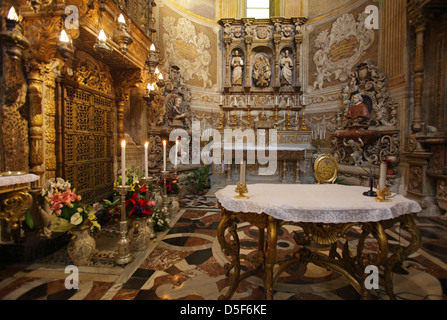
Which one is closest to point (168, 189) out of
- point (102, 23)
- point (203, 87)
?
point (102, 23)

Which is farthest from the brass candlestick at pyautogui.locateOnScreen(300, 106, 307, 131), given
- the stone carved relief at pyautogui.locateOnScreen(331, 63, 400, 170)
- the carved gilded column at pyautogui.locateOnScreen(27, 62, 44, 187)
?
the carved gilded column at pyautogui.locateOnScreen(27, 62, 44, 187)

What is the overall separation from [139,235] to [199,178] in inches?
153

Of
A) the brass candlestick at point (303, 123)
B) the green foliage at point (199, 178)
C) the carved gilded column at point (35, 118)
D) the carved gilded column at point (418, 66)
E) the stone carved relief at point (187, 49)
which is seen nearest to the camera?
the carved gilded column at point (35, 118)

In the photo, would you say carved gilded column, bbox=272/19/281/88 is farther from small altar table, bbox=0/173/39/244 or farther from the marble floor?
small altar table, bbox=0/173/39/244

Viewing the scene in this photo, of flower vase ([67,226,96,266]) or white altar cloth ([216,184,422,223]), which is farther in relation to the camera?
flower vase ([67,226,96,266])

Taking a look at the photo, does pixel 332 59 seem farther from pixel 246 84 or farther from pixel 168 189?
pixel 168 189

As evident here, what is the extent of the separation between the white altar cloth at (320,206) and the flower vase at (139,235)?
1.57 meters

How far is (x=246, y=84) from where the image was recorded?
8648 mm

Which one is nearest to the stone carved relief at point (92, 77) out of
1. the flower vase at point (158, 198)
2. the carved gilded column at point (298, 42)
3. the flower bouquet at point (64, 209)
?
the flower bouquet at point (64, 209)

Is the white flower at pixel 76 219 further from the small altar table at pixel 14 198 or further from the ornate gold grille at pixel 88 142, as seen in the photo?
the ornate gold grille at pixel 88 142

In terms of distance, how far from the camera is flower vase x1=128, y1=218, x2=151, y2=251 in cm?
303

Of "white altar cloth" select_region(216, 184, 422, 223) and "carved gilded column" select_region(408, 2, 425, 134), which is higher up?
"carved gilded column" select_region(408, 2, 425, 134)

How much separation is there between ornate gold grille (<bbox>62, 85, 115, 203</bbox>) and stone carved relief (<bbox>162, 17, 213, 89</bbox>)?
3.28 meters

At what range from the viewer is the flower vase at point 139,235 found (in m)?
3.03
